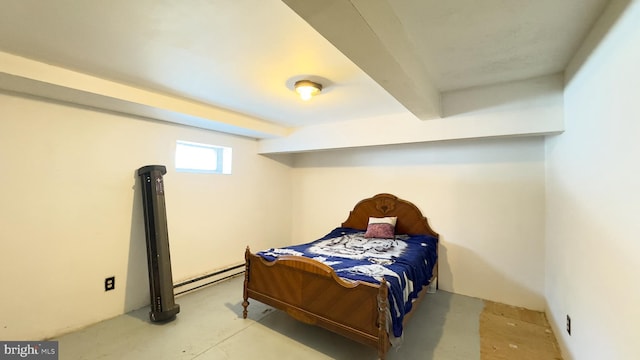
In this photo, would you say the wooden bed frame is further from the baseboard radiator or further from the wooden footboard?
the baseboard radiator

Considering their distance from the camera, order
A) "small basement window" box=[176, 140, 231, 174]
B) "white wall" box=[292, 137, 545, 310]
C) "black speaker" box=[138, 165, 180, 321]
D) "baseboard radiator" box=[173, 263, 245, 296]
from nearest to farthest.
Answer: "black speaker" box=[138, 165, 180, 321], "white wall" box=[292, 137, 545, 310], "baseboard radiator" box=[173, 263, 245, 296], "small basement window" box=[176, 140, 231, 174]

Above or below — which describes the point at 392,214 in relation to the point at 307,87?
below

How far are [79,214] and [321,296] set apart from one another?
2.41 meters

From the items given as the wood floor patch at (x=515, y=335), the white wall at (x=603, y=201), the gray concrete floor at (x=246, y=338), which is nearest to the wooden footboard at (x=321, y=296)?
the gray concrete floor at (x=246, y=338)

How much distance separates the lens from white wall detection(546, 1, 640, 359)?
1.19 metres

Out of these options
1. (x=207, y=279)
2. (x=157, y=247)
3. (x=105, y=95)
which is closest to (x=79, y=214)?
(x=157, y=247)

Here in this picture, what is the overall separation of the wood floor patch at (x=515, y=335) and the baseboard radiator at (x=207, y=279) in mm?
3133

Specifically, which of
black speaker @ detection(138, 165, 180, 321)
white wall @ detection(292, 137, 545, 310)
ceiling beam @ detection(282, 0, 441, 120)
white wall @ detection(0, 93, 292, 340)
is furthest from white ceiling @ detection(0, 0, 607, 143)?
white wall @ detection(292, 137, 545, 310)

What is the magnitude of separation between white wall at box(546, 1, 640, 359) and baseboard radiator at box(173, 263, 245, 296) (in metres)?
3.69

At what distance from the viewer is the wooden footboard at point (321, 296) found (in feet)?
6.33

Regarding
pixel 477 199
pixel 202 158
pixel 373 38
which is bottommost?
pixel 477 199

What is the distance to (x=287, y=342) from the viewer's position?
2.32 m

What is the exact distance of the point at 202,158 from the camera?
3738 mm

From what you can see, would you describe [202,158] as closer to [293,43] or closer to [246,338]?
[246,338]
